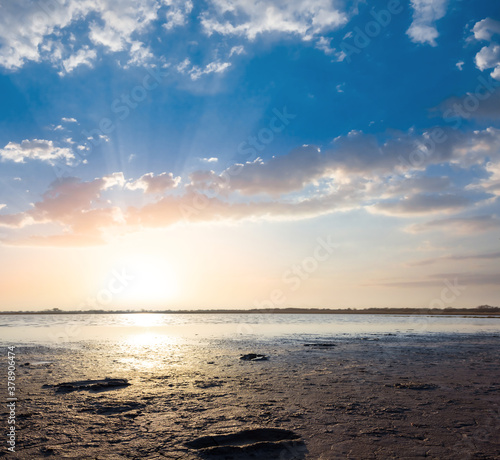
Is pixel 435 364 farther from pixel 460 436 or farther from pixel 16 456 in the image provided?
pixel 16 456

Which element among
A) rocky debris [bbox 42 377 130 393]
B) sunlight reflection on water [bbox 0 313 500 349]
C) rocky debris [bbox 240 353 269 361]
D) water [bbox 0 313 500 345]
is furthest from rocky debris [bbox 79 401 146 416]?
water [bbox 0 313 500 345]

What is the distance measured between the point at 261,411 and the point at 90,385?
21.2 feet

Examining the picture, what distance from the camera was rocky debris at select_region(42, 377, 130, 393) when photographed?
1158 cm

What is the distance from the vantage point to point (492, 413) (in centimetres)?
858

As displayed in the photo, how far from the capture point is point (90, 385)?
12.0 metres

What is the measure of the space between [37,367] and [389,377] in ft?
48.6


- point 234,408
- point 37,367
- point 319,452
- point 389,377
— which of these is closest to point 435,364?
point 389,377

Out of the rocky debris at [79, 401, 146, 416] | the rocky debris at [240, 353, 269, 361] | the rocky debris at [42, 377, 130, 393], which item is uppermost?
the rocky debris at [79, 401, 146, 416]

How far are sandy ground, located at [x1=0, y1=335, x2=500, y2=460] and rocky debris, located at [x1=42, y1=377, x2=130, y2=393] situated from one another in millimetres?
60

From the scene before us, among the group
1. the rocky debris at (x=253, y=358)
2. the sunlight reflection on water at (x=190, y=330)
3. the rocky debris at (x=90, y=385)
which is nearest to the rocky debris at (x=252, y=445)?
the rocky debris at (x=90, y=385)

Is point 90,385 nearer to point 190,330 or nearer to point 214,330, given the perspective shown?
point 190,330

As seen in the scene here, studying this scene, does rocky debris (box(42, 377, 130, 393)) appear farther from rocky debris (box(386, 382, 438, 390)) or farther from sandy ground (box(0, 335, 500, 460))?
rocky debris (box(386, 382, 438, 390))

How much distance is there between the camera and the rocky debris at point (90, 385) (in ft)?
38.0

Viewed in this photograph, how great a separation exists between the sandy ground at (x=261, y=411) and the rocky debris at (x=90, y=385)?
0.06 meters
